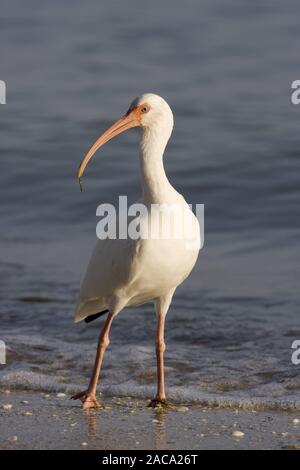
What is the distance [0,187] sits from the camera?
51.1 ft

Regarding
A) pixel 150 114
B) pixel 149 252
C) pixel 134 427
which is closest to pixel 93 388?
pixel 134 427

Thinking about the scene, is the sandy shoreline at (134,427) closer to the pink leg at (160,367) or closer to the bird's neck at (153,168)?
the pink leg at (160,367)

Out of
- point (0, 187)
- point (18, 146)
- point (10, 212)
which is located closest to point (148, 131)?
point (10, 212)

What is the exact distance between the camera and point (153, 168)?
7422 millimetres

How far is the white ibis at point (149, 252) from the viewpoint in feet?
23.6

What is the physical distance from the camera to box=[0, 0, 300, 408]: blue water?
9031 mm

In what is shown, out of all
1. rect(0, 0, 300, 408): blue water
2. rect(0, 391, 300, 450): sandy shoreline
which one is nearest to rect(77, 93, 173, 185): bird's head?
rect(0, 391, 300, 450): sandy shoreline

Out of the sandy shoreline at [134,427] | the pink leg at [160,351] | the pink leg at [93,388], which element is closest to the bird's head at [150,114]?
the pink leg at [160,351]

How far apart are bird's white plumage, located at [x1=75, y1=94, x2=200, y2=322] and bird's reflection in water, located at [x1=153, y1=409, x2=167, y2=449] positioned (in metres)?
0.77

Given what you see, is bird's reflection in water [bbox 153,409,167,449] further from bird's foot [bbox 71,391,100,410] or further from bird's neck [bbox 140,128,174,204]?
bird's neck [bbox 140,128,174,204]

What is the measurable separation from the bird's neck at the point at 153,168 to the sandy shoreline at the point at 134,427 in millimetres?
1394

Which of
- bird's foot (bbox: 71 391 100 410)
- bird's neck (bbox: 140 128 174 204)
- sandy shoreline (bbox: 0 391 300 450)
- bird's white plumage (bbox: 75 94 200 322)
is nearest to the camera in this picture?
sandy shoreline (bbox: 0 391 300 450)

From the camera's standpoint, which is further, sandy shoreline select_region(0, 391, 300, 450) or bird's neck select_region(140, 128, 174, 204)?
bird's neck select_region(140, 128, 174, 204)
